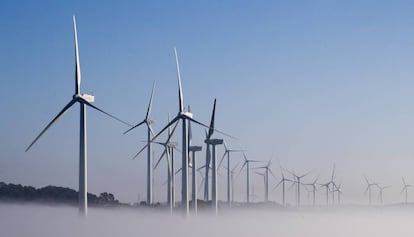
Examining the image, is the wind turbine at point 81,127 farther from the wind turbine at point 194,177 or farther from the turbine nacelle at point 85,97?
the wind turbine at point 194,177

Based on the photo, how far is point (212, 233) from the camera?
107312 mm

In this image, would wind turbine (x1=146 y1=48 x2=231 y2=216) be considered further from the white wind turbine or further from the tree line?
the tree line

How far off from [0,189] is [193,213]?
257 feet

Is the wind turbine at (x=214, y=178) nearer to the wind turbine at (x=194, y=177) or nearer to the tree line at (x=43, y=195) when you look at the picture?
the wind turbine at (x=194, y=177)

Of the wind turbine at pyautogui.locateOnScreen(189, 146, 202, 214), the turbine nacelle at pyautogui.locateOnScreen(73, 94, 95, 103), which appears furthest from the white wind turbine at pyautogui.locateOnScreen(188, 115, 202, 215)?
the turbine nacelle at pyautogui.locateOnScreen(73, 94, 95, 103)

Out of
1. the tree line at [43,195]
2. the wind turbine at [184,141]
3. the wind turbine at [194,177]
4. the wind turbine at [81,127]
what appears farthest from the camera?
the tree line at [43,195]

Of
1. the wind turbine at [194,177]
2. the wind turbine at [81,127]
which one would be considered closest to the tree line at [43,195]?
the wind turbine at [194,177]

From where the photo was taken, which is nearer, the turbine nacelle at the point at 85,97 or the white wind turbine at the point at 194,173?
the turbine nacelle at the point at 85,97

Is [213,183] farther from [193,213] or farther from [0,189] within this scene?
[0,189]

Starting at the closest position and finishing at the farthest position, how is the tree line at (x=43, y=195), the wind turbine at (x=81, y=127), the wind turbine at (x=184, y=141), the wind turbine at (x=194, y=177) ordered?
the wind turbine at (x=81, y=127) → the wind turbine at (x=184, y=141) → the wind turbine at (x=194, y=177) → the tree line at (x=43, y=195)

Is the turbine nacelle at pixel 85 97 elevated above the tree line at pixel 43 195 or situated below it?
above

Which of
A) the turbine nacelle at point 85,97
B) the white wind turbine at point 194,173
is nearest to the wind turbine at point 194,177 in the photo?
the white wind turbine at point 194,173

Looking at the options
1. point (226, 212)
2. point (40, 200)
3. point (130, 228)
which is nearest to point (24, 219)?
point (130, 228)

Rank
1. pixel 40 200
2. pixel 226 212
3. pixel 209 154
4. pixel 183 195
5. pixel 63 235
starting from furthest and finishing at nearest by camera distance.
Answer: pixel 40 200 < pixel 226 212 < pixel 209 154 < pixel 183 195 < pixel 63 235
